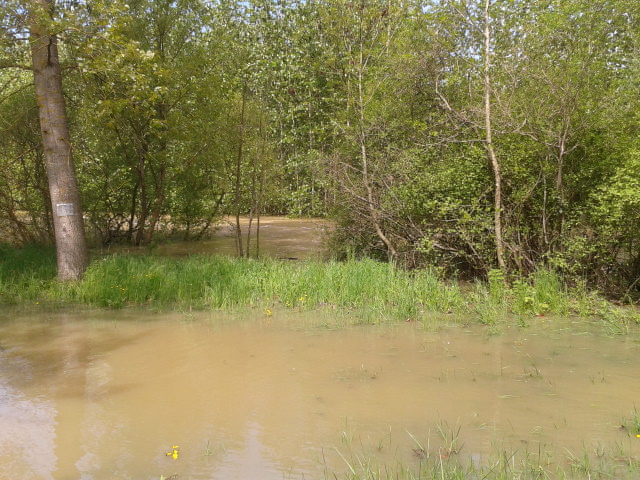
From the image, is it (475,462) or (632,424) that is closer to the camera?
(475,462)

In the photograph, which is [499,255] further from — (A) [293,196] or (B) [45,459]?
(A) [293,196]

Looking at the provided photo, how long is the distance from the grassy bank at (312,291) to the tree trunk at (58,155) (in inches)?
16.9

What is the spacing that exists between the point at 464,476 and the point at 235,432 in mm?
1702

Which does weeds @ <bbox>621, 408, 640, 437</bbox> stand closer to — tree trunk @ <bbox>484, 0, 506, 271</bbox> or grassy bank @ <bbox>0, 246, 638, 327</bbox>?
grassy bank @ <bbox>0, 246, 638, 327</bbox>

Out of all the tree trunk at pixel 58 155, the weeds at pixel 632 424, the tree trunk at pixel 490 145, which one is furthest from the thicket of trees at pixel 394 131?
the weeds at pixel 632 424

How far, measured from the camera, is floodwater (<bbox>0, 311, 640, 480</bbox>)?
3.74m

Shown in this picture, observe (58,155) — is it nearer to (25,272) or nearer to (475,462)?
(25,272)

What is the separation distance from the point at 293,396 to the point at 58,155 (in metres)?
6.68

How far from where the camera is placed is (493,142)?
366 inches

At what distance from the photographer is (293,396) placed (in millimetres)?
4805

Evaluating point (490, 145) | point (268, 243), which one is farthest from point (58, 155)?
point (268, 243)

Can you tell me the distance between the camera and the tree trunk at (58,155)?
911 cm

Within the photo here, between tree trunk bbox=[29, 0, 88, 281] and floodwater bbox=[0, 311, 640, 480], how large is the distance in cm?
233

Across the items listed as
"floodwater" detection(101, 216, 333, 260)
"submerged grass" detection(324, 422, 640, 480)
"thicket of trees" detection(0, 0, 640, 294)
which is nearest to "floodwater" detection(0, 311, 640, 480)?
"submerged grass" detection(324, 422, 640, 480)
